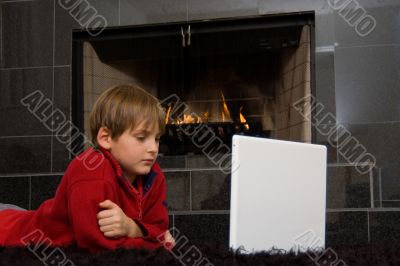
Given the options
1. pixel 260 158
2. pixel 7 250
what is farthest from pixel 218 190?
pixel 7 250

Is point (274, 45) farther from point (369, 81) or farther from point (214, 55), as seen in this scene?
point (369, 81)

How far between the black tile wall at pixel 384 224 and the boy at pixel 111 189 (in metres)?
1.10

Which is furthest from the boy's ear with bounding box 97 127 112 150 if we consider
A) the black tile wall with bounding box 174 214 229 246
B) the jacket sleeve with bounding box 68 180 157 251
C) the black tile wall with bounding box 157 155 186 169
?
the black tile wall with bounding box 157 155 186 169

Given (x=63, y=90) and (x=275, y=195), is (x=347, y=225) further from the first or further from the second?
(x=63, y=90)

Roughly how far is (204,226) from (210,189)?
18 centimetres

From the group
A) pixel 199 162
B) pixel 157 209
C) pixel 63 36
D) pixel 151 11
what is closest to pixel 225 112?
pixel 199 162

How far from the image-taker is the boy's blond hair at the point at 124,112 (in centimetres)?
113

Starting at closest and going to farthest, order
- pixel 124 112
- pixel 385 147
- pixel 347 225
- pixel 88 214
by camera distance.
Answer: pixel 88 214 < pixel 124 112 < pixel 347 225 < pixel 385 147

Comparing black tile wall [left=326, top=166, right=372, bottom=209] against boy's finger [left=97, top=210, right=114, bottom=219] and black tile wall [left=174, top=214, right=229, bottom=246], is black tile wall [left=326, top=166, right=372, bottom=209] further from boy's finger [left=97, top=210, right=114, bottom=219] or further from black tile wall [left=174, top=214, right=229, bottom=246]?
boy's finger [left=97, top=210, right=114, bottom=219]

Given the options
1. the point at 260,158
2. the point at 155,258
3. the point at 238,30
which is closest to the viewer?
the point at 155,258

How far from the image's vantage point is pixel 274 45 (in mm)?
2729

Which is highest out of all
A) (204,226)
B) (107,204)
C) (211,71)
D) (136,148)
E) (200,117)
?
(211,71)

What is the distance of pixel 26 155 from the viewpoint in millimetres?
2756

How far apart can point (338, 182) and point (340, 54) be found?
0.71 meters
